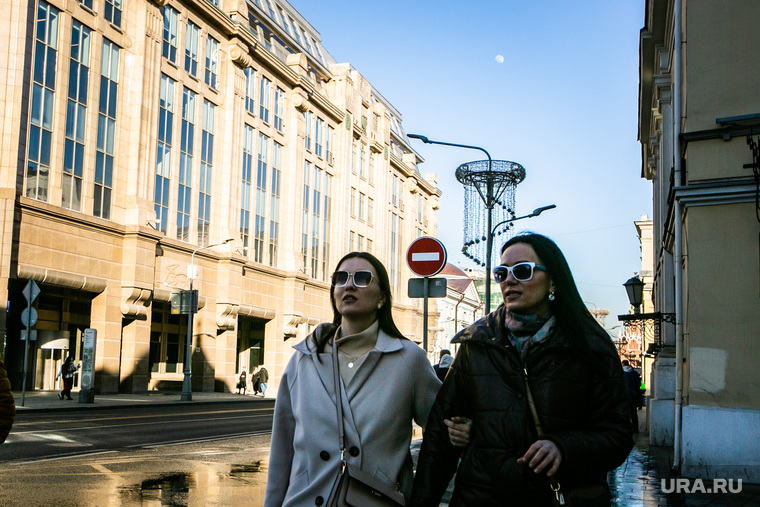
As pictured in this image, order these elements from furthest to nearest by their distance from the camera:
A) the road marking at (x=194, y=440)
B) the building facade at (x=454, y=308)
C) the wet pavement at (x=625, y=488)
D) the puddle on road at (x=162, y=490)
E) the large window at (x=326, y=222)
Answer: the building facade at (x=454, y=308)
the large window at (x=326, y=222)
the road marking at (x=194, y=440)
the wet pavement at (x=625, y=488)
the puddle on road at (x=162, y=490)

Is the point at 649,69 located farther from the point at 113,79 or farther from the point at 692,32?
the point at 113,79

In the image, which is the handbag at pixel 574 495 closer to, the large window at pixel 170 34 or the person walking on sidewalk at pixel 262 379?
the large window at pixel 170 34

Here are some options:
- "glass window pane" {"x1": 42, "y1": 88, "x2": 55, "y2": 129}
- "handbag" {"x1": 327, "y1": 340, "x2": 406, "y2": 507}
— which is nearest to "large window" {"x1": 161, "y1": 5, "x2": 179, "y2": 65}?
"glass window pane" {"x1": 42, "y1": 88, "x2": 55, "y2": 129}

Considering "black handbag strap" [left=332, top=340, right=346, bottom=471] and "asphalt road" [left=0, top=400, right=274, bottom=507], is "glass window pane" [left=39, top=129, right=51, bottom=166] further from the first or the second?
"black handbag strap" [left=332, top=340, right=346, bottom=471]

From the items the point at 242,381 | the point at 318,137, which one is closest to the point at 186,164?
the point at 242,381

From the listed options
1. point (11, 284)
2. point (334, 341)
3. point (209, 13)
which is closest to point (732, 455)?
point (334, 341)

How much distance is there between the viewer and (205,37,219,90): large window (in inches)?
1630

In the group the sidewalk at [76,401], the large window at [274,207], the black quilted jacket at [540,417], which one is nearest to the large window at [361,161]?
the large window at [274,207]

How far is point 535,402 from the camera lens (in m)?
2.79

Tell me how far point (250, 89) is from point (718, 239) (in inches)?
1492

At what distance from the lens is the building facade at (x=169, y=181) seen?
29.8m

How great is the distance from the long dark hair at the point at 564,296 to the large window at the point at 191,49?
38.9 meters

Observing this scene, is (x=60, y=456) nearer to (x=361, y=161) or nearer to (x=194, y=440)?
(x=194, y=440)

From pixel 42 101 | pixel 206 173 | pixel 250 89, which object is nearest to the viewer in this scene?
pixel 42 101
